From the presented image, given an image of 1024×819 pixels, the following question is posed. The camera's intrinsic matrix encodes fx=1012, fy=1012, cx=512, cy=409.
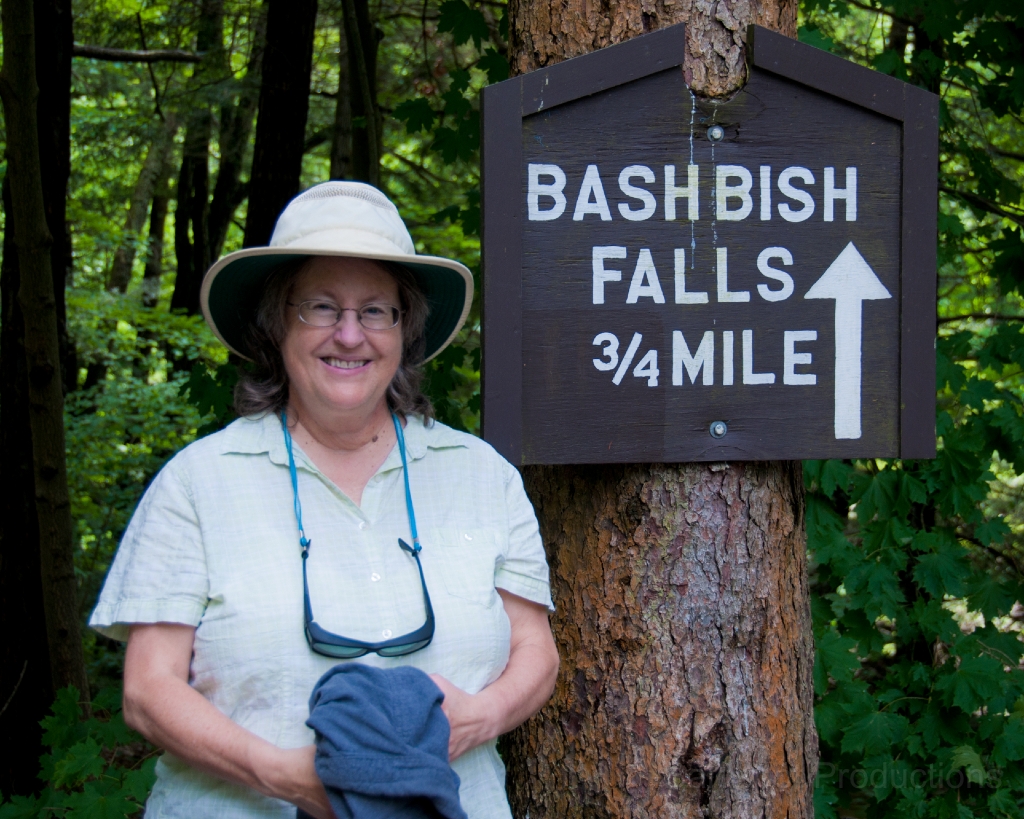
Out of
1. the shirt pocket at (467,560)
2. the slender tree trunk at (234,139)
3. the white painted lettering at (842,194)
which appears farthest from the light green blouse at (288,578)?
the slender tree trunk at (234,139)

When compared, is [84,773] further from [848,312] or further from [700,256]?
[848,312]

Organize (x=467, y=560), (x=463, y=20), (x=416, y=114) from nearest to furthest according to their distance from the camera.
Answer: (x=467, y=560) < (x=463, y=20) < (x=416, y=114)

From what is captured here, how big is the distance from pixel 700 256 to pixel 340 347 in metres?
0.72

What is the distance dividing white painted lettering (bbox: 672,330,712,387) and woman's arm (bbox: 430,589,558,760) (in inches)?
20.9

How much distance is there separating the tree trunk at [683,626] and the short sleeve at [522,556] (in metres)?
0.27

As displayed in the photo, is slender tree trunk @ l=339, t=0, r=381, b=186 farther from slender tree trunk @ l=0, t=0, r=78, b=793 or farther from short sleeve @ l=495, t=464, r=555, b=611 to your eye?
short sleeve @ l=495, t=464, r=555, b=611

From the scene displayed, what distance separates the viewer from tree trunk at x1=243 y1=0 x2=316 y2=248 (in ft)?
21.6

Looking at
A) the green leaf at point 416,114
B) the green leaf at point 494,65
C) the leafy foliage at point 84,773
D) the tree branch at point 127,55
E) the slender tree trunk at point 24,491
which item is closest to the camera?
the leafy foliage at point 84,773

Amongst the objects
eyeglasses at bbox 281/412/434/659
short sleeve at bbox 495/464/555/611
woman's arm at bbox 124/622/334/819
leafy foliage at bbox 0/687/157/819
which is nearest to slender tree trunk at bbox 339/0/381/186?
leafy foliage at bbox 0/687/157/819

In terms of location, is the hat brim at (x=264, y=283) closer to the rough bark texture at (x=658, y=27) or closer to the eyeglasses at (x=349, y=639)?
the eyeglasses at (x=349, y=639)

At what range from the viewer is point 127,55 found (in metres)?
6.70

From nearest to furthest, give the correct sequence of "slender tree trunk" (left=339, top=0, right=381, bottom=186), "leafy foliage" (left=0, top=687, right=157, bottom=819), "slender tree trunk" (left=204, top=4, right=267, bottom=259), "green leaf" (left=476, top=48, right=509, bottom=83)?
"leafy foliage" (left=0, top=687, right=157, bottom=819)
"green leaf" (left=476, top=48, right=509, bottom=83)
"slender tree trunk" (left=339, top=0, right=381, bottom=186)
"slender tree trunk" (left=204, top=4, right=267, bottom=259)

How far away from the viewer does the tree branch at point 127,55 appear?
633 cm

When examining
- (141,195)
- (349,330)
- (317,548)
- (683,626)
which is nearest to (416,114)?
(349,330)
